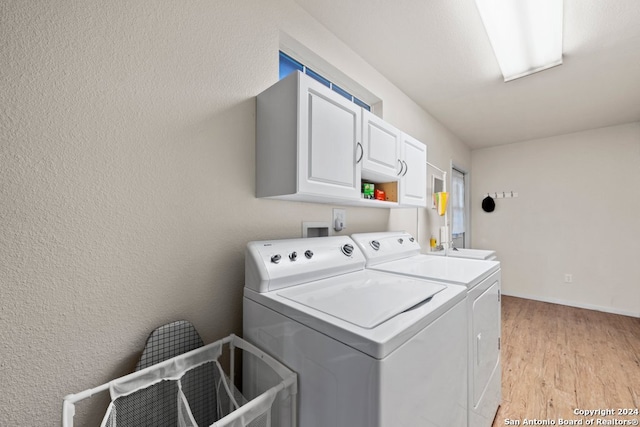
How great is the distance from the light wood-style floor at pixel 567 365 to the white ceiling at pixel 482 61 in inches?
96.3

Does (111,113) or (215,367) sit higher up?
(111,113)

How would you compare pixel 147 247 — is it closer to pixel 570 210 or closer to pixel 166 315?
pixel 166 315

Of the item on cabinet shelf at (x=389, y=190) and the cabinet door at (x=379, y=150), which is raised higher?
the cabinet door at (x=379, y=150)

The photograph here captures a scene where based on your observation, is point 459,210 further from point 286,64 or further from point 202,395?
point 202,395

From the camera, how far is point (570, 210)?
374 cm

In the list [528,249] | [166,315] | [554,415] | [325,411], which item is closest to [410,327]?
[325,411]

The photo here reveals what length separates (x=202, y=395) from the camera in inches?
38.5

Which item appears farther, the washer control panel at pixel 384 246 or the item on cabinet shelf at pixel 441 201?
the item on cabinet shelf at pixel 441 201

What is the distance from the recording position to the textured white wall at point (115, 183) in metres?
0.72

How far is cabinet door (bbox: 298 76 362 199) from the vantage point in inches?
44.0

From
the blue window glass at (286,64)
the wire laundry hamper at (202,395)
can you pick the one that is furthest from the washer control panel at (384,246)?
the blue window glass at (286,64)

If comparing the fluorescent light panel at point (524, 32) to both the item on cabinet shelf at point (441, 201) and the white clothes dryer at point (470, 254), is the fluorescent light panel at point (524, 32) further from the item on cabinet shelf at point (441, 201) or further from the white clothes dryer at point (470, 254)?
the white clothes dryer at point (470, 254)

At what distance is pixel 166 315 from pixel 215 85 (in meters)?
0.97

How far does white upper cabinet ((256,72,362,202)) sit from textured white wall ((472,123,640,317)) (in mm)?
4067
